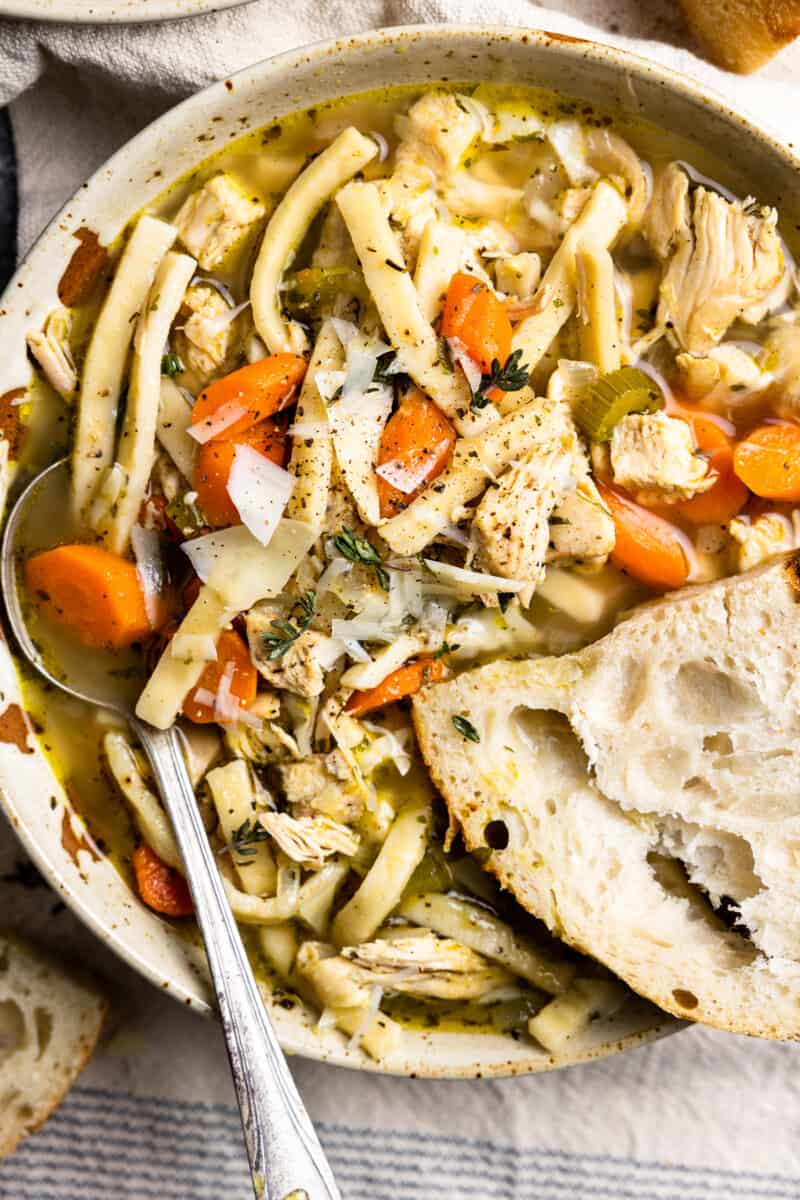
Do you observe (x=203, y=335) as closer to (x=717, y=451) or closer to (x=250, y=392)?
(x=250, y=392)

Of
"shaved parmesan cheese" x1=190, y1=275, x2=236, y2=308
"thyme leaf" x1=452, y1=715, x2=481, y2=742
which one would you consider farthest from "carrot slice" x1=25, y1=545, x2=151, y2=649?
"thyme leaf" x1=452, y1=715, x2=481, y2=742

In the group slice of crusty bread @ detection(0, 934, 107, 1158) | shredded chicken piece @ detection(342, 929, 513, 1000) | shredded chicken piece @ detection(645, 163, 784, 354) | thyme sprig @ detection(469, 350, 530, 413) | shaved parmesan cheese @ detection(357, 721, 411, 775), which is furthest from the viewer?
slice of crusty bread @ detection(0, 934, 107, 1158)

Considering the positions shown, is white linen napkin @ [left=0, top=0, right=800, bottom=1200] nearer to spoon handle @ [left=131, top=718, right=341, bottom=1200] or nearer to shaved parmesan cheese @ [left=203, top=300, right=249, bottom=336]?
spoon handle @ [left=131, top=718, right=341, bottom=1200]

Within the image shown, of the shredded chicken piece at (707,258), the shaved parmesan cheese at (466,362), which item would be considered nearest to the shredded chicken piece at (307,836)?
the shaved parmesan cheese at (466,362)

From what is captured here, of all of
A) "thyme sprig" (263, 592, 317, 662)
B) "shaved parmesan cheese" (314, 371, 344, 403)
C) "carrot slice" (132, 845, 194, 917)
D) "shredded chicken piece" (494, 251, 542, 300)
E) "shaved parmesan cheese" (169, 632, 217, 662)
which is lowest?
"carrot slice" (132, 845, 194, 917)

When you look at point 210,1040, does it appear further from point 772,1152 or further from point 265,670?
point 772,1152

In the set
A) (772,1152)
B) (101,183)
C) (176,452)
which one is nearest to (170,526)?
(176,452)

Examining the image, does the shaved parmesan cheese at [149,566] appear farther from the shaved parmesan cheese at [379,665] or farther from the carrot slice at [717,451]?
the carrot slice at [717,451]
